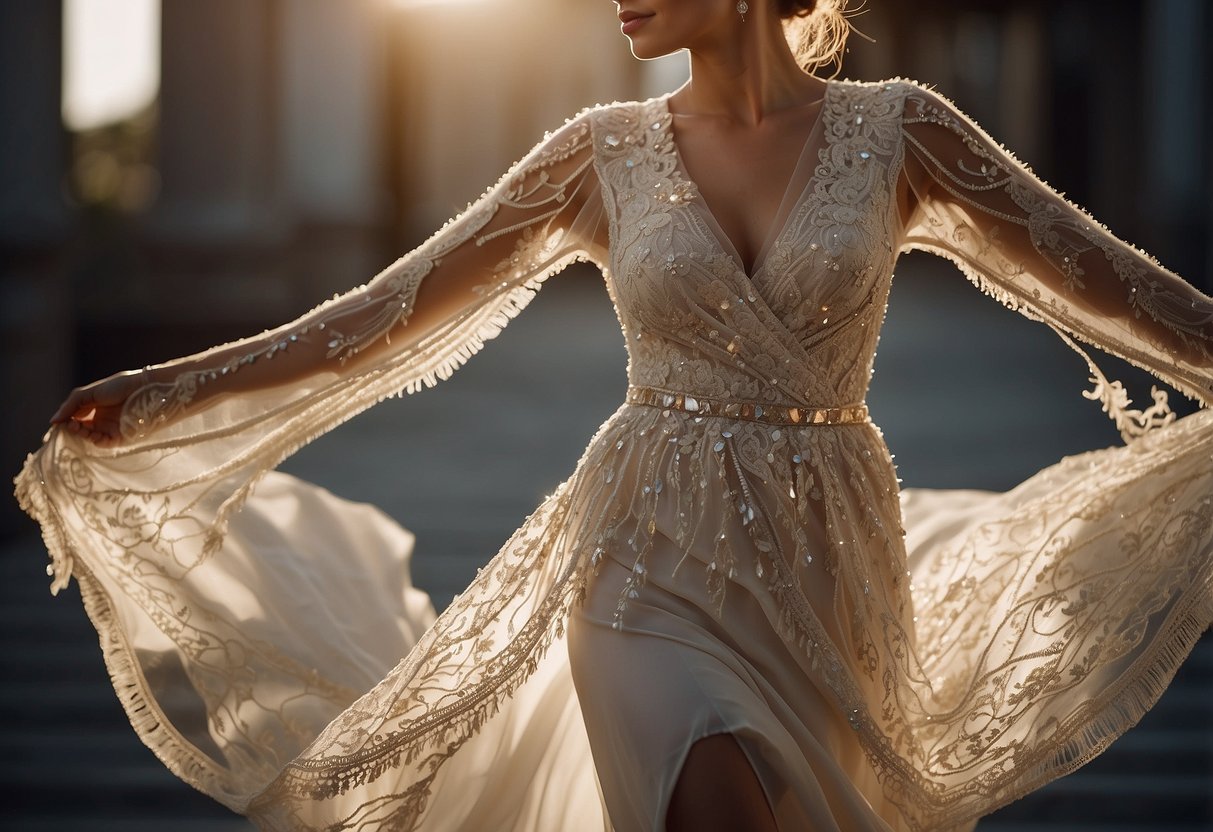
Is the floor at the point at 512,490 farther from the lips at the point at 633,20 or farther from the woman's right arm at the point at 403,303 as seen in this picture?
the lips at the point at 633,20

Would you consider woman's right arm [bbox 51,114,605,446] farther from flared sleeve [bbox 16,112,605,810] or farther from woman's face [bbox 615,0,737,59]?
woman's face [bbox 615,0,737,59]

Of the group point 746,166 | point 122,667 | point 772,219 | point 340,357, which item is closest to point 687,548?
point 772,219

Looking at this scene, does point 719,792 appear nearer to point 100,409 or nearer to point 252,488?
point 252,488

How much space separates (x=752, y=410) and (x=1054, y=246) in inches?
25.9

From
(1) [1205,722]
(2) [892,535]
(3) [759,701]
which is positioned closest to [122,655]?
(3) [759,701]

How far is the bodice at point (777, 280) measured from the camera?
266cm

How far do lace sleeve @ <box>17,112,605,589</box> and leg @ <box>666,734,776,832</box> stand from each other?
108cm

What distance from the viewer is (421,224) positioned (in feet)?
88.3

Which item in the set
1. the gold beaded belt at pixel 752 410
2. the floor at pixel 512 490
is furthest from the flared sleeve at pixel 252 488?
the floor at pixel 512 490

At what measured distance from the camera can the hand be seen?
9.80 feet

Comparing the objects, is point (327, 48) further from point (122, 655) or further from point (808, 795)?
point (808, 795)

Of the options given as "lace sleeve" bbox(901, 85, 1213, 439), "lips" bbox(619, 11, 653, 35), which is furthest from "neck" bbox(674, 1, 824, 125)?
"lace sleeve" bbox(901, 85, 1213, 439)

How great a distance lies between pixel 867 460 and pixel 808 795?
0.67 metres

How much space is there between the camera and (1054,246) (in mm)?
2814
